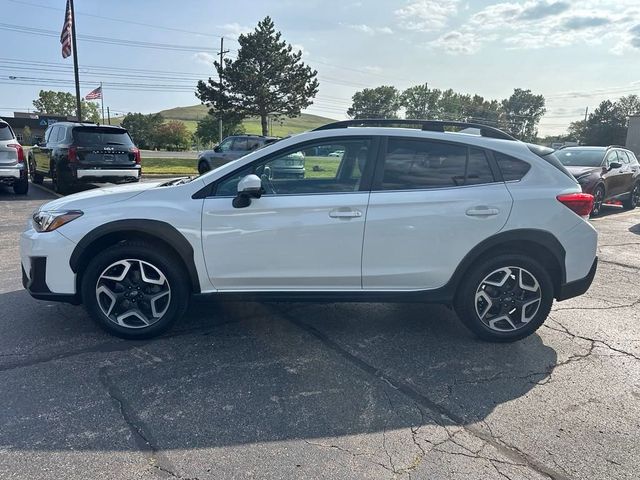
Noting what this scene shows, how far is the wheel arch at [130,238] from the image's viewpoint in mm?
3482

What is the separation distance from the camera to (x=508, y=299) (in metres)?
3.78

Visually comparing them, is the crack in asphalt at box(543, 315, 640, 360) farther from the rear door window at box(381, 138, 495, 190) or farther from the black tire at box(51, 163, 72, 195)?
the black tire at box(51, 163, 72, 195)

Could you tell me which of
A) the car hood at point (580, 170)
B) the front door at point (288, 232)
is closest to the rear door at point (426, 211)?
the front door at point (288, 232)

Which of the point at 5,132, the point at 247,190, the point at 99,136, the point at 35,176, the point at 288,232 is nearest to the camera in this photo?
the point at 247,190

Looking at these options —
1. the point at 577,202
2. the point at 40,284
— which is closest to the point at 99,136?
the point at 40,284

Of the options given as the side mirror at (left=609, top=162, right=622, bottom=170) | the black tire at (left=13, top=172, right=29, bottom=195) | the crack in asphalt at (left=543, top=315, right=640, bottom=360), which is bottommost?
the crack in asphalt at (left=543, top=315, right=640, bottom=360)

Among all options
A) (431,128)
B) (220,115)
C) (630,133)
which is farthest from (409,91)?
(431,128)

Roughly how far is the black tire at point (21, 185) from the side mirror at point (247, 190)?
10.1 m

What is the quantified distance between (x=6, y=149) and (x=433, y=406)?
11.2 metres

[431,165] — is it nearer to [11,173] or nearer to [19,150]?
[19,150]

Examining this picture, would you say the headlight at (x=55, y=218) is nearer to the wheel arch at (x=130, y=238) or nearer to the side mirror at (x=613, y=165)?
the wheel arch at (x=130, y=238)

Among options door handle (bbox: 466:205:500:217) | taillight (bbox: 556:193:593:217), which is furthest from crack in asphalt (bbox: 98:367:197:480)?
taillight (bbox: 556:193:593:217)

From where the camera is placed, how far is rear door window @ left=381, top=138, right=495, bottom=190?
3.65 meters

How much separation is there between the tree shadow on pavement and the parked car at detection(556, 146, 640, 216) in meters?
7.86
